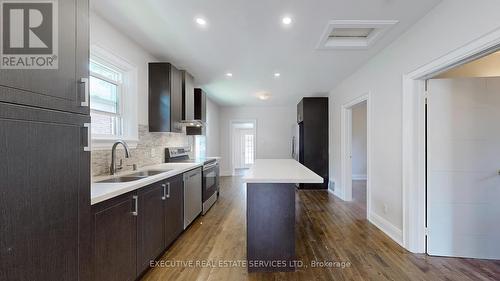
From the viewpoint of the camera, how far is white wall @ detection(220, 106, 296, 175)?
7.98 metres

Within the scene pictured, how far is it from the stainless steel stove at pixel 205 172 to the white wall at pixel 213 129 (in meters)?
2.06

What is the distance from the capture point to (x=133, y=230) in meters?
1.83

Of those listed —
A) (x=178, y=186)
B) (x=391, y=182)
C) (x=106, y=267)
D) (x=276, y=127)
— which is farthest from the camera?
(x=276, y=127)

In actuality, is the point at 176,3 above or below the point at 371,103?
above

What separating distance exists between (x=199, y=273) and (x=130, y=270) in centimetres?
62

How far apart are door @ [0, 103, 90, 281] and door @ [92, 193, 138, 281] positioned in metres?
0.16

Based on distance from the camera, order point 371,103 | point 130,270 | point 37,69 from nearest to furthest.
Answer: point 37,69, point 130,270, point 371,103

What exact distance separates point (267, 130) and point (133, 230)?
6513 mm

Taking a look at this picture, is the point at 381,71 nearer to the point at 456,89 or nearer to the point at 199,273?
the point at 456,89

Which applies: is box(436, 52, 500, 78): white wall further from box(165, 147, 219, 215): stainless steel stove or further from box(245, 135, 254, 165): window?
box(245, 135, 254, 165): window

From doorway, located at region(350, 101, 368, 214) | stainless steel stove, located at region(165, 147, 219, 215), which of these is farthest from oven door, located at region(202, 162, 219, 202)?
doorway, located at region(350, 101, 368, 214)

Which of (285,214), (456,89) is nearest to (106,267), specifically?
(285,214)

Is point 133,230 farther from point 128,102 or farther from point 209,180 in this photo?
point 209,180

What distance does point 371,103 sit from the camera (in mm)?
3443
